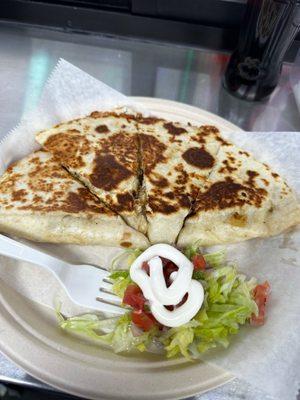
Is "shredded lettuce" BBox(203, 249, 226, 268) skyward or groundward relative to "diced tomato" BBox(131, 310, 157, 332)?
groundward

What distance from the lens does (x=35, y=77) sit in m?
2.70

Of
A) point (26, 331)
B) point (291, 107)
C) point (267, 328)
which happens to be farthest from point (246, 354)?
point (291, 107)

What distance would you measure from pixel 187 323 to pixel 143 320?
15 cm

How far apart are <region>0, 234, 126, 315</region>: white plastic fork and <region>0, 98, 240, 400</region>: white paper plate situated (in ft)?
0.46

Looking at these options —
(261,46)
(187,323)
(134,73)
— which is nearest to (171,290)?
(187,323)

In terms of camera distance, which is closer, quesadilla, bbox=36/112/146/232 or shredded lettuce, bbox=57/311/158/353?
shredded lettuce, bbox=57/311/158/353

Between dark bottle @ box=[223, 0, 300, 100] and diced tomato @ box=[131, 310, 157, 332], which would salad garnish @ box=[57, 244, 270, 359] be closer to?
diced tomato @ box=[131, 310, 157, 332]

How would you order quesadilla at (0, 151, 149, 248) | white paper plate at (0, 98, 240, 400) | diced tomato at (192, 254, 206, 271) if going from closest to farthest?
white paper plate at (0, 98, 240, 400) < diced tomato at (192, 254, 206, 271) < quesadilla at (0, 151, 149, 248)

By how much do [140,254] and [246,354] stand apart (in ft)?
1.75

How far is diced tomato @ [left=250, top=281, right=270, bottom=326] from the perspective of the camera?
4.41 ft

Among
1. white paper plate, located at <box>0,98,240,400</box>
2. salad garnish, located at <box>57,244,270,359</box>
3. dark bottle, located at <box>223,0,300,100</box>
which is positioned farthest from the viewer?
dark bottle, located at <box>223,0,300,100</box>

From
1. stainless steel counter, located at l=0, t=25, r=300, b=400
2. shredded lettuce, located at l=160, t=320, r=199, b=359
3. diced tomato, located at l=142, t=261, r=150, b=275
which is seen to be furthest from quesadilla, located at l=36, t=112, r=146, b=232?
stainless steel counter, located at l=0, t=25, r=300, b=400

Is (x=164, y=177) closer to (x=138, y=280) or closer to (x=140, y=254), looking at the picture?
(x=140, y=254)

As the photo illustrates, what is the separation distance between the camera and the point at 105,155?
1779 mm
